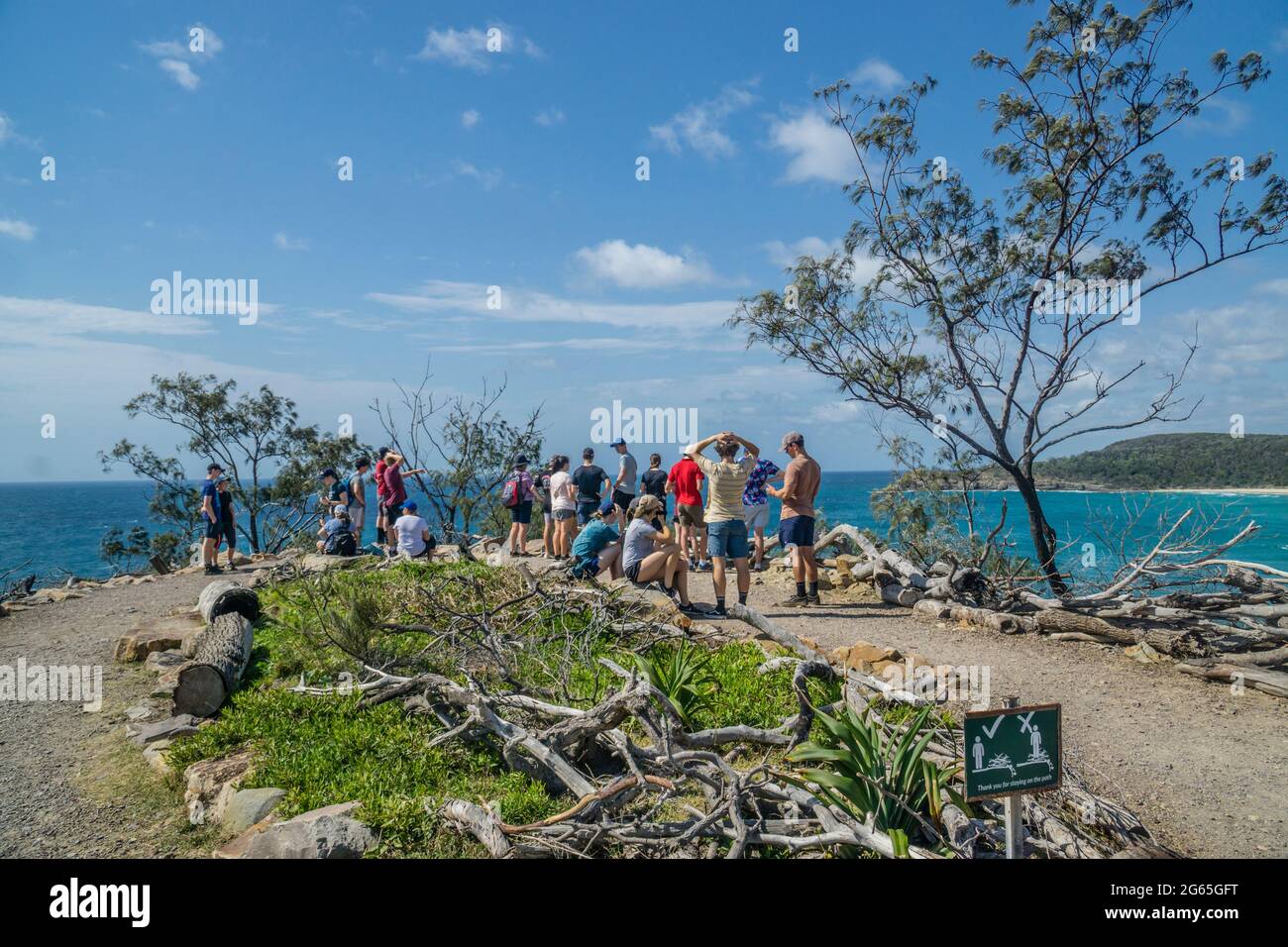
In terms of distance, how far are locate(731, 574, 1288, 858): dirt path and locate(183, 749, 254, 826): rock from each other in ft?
17.2

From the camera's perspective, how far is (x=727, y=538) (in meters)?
8.48

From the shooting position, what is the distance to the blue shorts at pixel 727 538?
8453 millimetres

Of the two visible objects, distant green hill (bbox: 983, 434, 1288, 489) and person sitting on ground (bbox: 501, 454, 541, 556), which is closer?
person sitting on ground (bbox: 501, 454, 541, 556)

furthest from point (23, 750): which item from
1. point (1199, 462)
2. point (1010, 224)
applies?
point (1199, 462)

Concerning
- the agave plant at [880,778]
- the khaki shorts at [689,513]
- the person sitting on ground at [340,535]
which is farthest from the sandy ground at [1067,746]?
the person sitting on ground at [340,535]

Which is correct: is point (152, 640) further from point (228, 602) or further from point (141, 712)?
point (141, 712)

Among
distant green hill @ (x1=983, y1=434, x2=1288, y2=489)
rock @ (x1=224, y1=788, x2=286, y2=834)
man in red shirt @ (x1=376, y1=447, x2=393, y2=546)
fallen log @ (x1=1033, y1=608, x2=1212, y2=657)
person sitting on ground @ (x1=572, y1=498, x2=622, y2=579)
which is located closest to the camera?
rock @ (x1=224, y1=788, x2=286, y2=834)

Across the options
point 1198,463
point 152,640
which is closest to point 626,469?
point 152,640

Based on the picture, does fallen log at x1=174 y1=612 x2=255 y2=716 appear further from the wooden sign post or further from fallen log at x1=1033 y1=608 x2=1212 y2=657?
fallen log at x1=1033 y1=608 x2=1212 y2=657

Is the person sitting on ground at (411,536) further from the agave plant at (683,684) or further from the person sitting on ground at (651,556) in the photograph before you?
the agave plant at (683,684)

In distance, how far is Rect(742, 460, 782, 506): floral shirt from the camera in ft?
39.1

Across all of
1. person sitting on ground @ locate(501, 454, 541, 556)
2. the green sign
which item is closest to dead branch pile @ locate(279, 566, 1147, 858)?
the green sign

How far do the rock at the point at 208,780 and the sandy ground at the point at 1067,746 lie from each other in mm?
112
